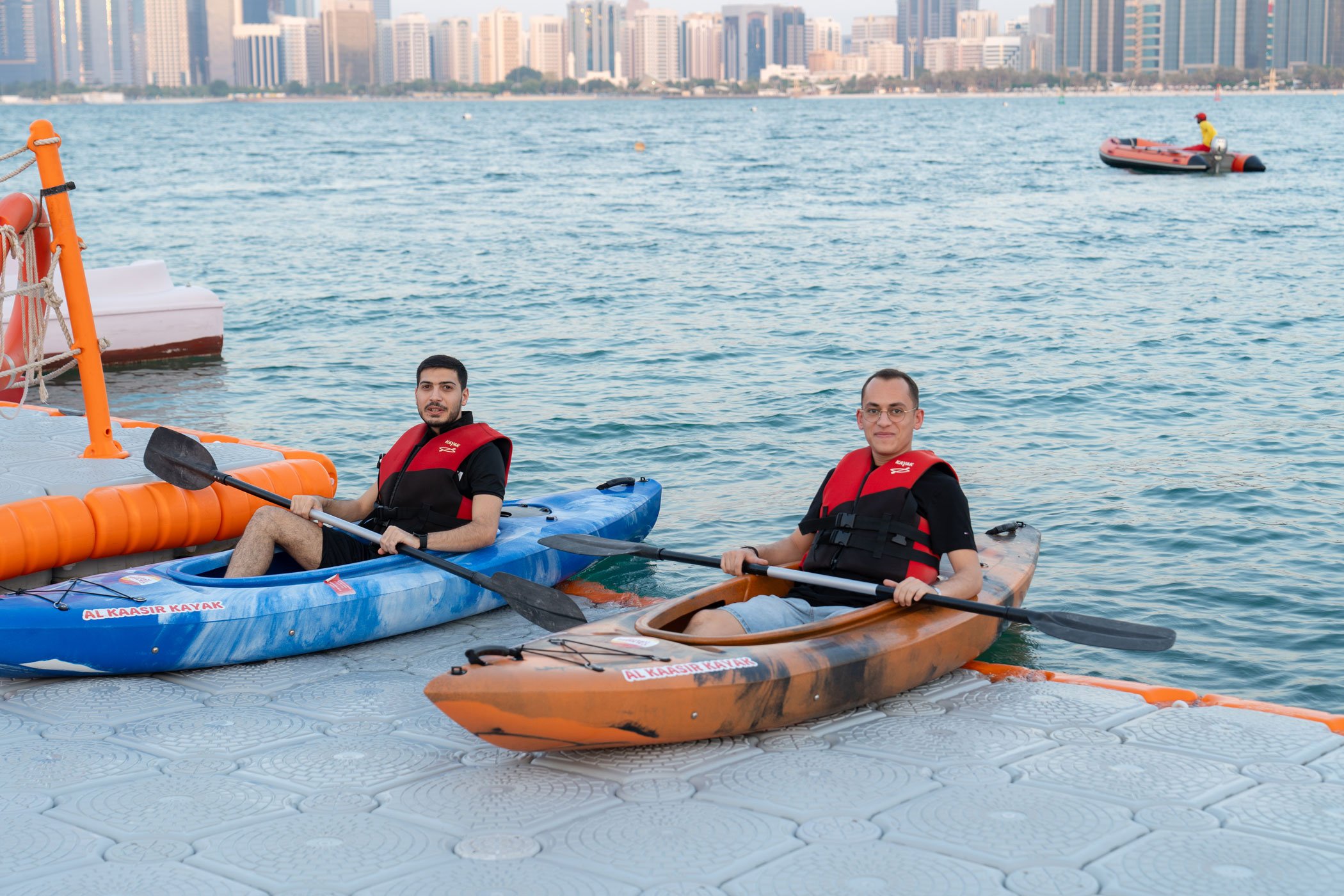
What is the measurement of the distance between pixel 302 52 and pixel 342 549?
195m

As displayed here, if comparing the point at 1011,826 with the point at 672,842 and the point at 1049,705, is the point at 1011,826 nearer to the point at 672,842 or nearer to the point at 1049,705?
the point at 672,842

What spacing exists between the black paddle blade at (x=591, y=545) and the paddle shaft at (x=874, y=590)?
2.09ft

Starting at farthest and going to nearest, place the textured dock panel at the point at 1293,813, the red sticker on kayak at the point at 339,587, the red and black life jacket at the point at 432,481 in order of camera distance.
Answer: the red and black life jacket at the point at 432,481, the red sticker on kayak at the point at 339,587, the textured dock panel at the point at 1293,813

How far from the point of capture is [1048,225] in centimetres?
2639

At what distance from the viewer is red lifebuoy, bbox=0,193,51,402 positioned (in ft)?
22.4

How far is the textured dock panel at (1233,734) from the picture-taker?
4199 millimetres

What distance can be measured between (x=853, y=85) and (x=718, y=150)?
118m

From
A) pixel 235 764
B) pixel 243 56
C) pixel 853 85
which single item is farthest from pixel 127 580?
pixel 243 56

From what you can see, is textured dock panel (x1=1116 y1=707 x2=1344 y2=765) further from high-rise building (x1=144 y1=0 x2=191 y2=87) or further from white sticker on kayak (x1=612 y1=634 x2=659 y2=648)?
high-rise building (x1=144 y1=0 x2=191 y2=87)

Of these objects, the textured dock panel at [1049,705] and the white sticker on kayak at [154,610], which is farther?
the white sticker on kayak at [154,610]

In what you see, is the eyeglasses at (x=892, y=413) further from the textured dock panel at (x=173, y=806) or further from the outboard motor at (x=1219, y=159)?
the outboard motor at (x=1219, y=159)

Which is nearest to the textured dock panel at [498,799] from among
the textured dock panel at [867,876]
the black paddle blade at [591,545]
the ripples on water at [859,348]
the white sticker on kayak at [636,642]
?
the white sticker on kayak at [636,642]

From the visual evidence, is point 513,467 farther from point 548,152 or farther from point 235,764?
point 548,152

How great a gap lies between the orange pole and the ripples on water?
2.71 metres
